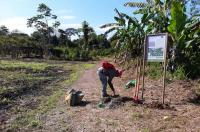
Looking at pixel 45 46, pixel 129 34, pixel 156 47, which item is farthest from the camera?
pixel 45 46

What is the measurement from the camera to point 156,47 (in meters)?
12.0

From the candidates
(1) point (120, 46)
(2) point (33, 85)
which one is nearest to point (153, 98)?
(2) point (33, 85)

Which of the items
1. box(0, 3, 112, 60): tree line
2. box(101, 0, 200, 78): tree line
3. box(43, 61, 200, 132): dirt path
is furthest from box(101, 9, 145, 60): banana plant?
box(0, 3, 112, 60): tree line

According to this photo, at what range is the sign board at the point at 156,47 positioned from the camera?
11.8m

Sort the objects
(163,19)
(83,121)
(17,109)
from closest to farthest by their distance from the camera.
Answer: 1. (83,121)
2. (17,109)
3. (163,19)

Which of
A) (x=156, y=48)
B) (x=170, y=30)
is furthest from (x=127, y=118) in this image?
(x=170, y=30)

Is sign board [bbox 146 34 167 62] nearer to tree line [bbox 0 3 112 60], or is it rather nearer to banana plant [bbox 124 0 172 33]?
banana plant [bbox 124 0 172 33]

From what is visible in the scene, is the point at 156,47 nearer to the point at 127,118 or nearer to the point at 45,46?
the point at 127,118

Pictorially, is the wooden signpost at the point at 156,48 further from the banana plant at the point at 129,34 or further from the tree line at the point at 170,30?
the banana plant at the point at 129,34

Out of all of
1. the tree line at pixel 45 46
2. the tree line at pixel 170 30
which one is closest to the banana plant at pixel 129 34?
the tree line at pixel 170 30

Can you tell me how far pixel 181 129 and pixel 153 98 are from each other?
4287 mm

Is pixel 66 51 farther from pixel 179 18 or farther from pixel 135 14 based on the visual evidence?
pixel 179 18

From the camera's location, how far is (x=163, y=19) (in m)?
18.5

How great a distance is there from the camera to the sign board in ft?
38.5
